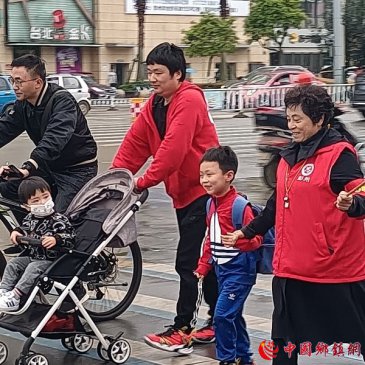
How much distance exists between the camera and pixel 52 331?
A: 18.6 ft

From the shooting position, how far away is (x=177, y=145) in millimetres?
5727

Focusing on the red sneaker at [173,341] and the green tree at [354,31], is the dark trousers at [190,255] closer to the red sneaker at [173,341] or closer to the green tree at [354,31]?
the red sneaker at [173,341]

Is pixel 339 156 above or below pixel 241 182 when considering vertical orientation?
above

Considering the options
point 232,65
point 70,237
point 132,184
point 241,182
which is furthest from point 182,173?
point 232,65

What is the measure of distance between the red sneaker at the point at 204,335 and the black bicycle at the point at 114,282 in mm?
707

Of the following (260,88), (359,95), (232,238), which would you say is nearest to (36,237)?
(232,238)

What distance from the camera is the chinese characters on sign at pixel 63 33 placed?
168ft

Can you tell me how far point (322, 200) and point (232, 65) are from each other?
5626 centimetres

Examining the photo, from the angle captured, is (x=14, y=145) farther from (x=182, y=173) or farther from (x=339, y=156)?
(x=339, y=156)

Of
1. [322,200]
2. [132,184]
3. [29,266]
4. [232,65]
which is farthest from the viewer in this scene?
[232,65]

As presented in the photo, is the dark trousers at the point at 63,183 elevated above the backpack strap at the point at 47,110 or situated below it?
below

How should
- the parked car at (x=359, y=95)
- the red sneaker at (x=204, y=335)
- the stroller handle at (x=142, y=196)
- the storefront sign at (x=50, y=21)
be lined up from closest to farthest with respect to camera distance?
the stroller handle at (x=142, y=196), the red sneaker at (x=204, y=335), the parked car at (x=359, y=95), the storefront sign at (x=50, y=21)

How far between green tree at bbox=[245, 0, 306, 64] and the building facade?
13.6 feet

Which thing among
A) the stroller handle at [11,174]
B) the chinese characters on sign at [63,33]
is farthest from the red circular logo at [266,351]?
the chinese characters on sign at [63,33]
